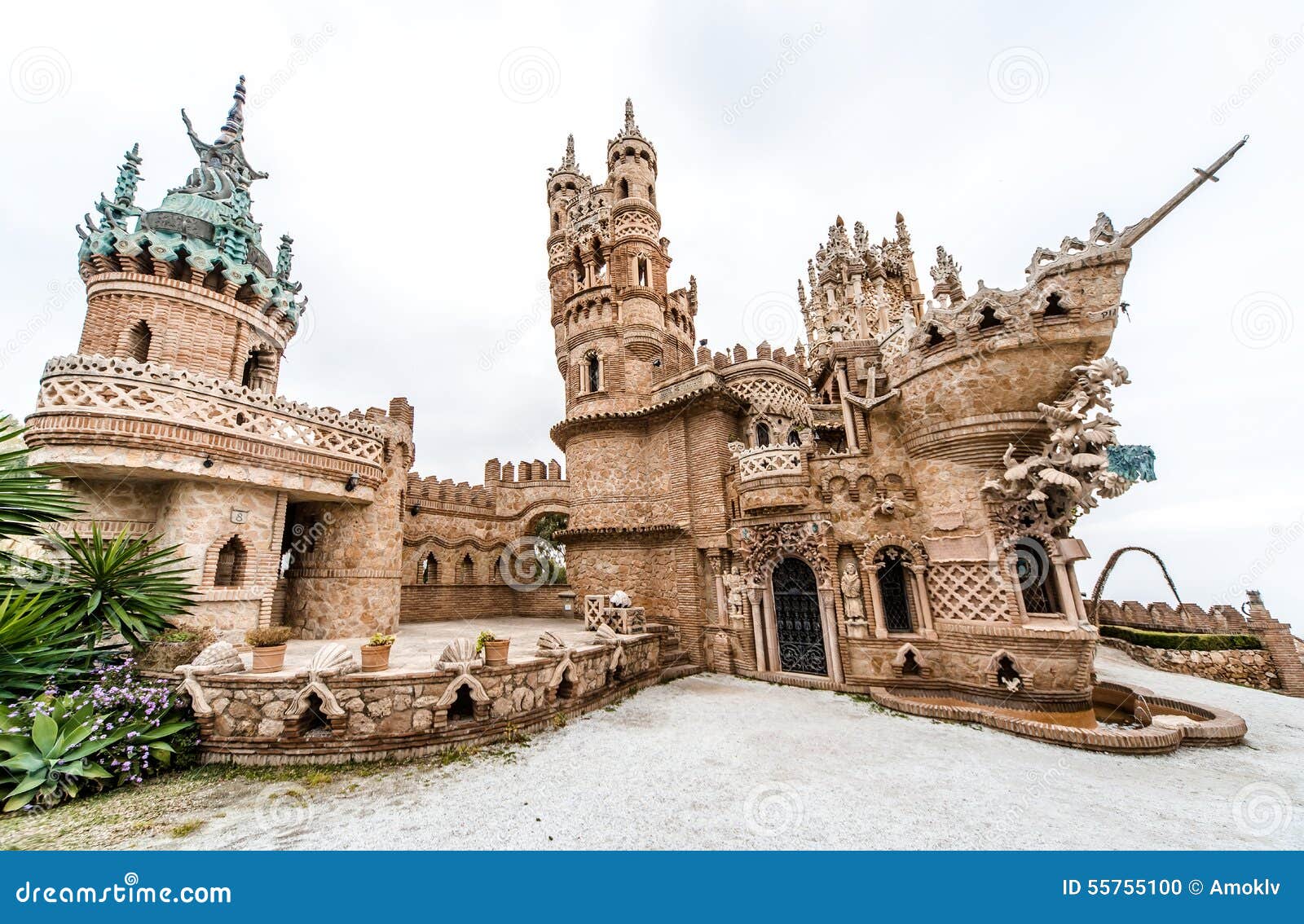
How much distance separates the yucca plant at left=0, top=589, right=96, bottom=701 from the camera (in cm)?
654

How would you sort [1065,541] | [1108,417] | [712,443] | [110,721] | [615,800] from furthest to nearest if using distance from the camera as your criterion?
[712,443] < [1065,541] < [1108,417] < [110,721] < [615,800]

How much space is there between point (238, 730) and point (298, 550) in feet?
23.7

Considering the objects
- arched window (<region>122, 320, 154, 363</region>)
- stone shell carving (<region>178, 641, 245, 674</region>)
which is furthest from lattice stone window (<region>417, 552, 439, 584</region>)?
stone shell carving (<region>178, 641, 245, 674</region>)

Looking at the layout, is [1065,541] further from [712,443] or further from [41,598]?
[41,598]

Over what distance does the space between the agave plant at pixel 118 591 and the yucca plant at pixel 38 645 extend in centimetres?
20

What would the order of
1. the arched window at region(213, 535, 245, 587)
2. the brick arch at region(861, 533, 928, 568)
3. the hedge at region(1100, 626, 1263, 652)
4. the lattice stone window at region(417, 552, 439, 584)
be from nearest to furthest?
the arched window at region(213, 535, 245, 587) → the brick arch at region(861, 533, 928, 568) → the hedge at region(1100, 626, 1263, 652) → the lattice stone window at region(417, 552, 439, 584)

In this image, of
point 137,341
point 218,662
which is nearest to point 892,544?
point 218,662

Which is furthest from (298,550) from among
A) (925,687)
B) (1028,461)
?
(1028,461)

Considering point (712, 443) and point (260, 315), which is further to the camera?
point (712, 443)

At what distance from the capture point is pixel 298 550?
42.9ft

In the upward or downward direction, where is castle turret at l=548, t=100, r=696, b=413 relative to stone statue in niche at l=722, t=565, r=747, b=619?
upward

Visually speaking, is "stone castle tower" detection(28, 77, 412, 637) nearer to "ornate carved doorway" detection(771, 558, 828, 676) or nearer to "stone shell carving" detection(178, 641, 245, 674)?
"stone shell carving" detection(178, 641, 245, 674)

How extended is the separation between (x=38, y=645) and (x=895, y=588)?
1547 centimetres

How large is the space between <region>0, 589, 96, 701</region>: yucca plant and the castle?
2.09 meters
